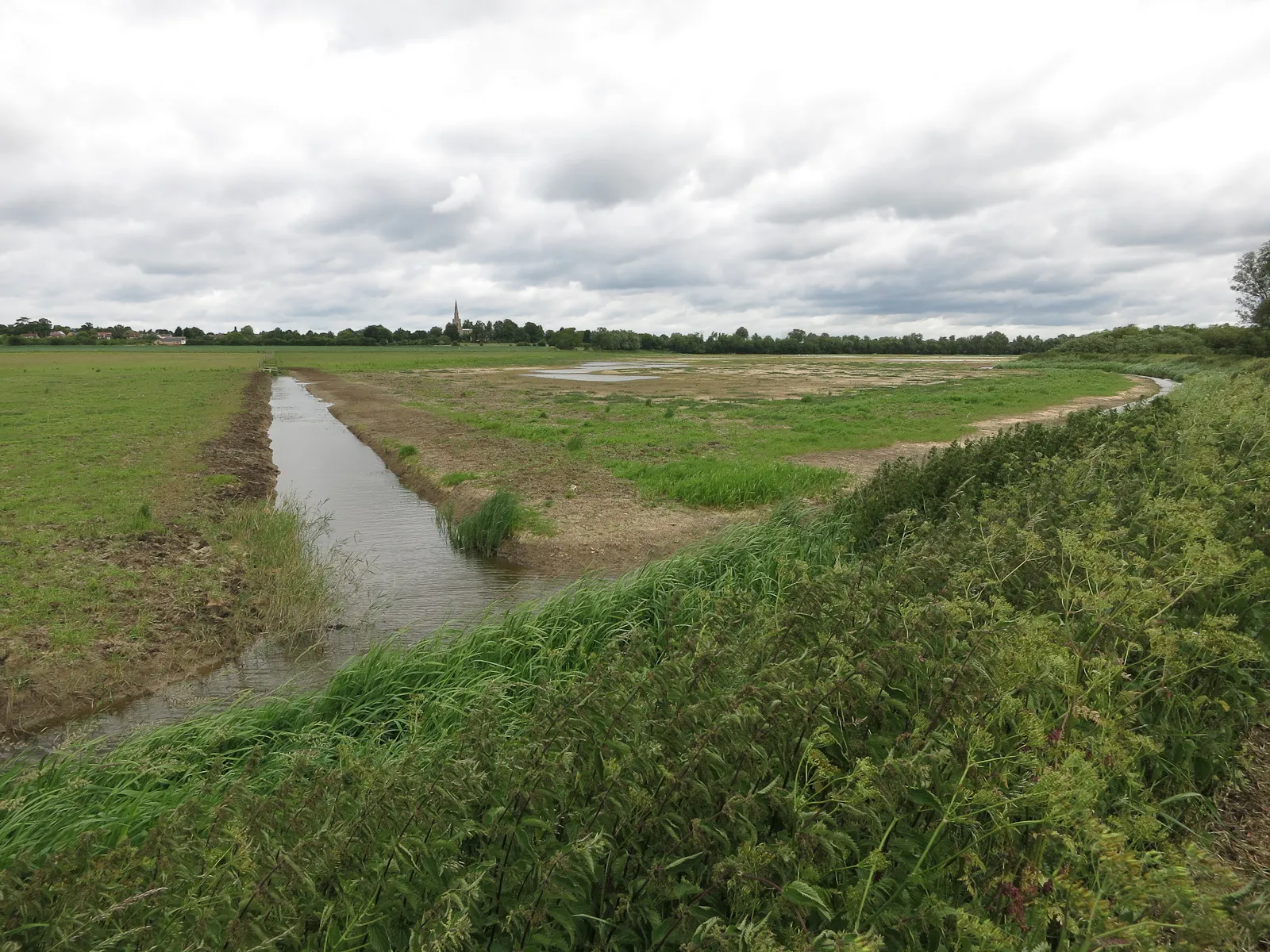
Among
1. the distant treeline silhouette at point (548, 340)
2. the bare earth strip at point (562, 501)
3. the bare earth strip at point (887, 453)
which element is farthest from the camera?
the distant treeline silhouette at point (548, 340)

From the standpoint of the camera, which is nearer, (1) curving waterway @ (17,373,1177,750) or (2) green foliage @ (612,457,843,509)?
(1) curving waterway @ (17,373,1177,750)

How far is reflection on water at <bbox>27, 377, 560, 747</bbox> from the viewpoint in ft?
24.7

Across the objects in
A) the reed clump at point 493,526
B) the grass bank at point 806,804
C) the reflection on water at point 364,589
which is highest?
the grass bank at point 806,804

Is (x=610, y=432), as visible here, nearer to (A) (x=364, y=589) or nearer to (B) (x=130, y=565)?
(A) (x=364, y=589)

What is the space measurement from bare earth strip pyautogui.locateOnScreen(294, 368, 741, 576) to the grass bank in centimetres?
607

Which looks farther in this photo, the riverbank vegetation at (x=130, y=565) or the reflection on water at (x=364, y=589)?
the riverbank vegetation at (x=130, y=565)

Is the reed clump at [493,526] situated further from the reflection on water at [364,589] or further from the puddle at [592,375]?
the puddle at [592,375]

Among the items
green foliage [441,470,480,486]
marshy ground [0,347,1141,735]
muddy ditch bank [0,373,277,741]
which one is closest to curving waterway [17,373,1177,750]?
muddy ditch bank [0,373,277,741]

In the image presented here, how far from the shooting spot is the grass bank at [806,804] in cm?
229

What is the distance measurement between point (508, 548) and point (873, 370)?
71.2m

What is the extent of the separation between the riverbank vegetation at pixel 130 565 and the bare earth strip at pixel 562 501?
370 centimetres

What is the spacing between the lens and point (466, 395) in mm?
41156

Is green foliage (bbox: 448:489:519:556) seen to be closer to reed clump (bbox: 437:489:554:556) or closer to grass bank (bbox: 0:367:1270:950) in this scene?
reed clump (bbox: 437:489:554:556)

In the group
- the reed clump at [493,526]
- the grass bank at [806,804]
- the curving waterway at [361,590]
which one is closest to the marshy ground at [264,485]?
the reed clump at [493,526]
